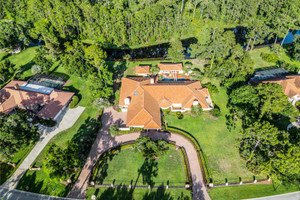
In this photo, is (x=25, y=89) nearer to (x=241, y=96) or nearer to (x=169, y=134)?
(x=169, y=134)

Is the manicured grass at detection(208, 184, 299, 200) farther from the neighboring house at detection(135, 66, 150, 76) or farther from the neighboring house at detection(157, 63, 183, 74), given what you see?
the neighboring house at detection(135, 66, 150, 76)

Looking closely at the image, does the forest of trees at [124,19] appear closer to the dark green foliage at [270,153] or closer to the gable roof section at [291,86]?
the gable roof section at [291,86]

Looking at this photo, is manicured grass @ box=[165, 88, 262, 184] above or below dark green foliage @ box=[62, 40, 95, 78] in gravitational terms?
below

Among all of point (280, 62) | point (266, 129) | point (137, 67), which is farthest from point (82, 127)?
point (280, 62)

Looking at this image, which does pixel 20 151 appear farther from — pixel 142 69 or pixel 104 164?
pixel 142 69

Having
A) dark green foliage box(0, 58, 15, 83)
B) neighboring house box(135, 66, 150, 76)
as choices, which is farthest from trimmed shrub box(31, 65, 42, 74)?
neighboring house box(135, 66, 150, 76)

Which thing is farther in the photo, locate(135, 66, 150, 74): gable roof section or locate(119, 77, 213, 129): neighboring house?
locate(135, 66, 150, 74): gable roof section
